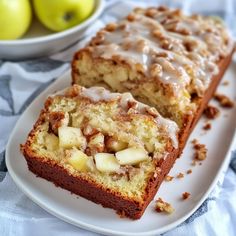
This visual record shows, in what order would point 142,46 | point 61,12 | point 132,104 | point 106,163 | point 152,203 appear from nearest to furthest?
point 106,163
point 152,203
point 132,104
point 142,46
point 61,12

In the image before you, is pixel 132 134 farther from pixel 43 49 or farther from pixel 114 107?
pixel 43 49

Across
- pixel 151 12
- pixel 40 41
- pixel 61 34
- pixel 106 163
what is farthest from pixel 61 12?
pixel 106 163

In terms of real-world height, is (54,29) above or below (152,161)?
below

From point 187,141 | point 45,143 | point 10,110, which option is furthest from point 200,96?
point 10,110

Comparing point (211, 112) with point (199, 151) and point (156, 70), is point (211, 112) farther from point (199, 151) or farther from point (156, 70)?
point (156, 70)

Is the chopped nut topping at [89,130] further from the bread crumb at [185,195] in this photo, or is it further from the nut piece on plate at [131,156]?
the bread crumb at [185,195]

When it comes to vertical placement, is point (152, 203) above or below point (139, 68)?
below
